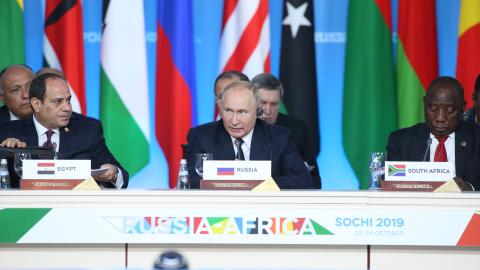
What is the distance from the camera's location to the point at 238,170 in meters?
3.79

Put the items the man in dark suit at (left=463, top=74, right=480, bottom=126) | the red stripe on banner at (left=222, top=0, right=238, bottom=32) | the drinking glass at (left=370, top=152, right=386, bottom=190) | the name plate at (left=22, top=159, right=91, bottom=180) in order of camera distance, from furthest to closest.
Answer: the red stripe on banner at (left=222, top=0, right=238, bottom=32)
the man in dark suit at (left=463, top=74, right=480, bottom=126)
the drinking glass at (left=370, top=152, right=386, bottom=190)
the name plate at (left=22, top=159, right=91, bottom=180)

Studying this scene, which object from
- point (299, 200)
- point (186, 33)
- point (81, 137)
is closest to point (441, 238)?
point (299, 200)

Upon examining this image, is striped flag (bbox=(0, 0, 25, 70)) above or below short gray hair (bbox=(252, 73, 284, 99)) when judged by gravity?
above

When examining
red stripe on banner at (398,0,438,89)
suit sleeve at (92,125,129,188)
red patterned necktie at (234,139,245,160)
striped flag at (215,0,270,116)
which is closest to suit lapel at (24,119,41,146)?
suit sleeve at (92,125,129,188)

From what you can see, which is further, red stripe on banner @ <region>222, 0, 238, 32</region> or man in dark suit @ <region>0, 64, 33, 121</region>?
red stripe on banner @ <region>222, 0, 238, 32</region>

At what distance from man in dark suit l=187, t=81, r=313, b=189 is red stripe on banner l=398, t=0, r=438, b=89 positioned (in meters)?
1.86

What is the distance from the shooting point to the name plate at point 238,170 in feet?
12.4

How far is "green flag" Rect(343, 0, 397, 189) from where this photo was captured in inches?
247

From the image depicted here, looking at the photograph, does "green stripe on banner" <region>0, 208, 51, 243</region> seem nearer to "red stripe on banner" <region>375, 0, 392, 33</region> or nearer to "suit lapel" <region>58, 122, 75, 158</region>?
"suit lapel" <region>58, 122, 75, 158</region>

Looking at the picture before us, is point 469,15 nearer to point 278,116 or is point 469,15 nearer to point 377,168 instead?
point 278,116

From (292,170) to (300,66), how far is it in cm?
179

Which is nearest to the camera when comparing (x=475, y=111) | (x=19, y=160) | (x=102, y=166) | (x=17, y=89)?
(x=19, y=160)

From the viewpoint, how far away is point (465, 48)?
20.2 feet

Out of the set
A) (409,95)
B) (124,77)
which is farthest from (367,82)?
(124,77)
